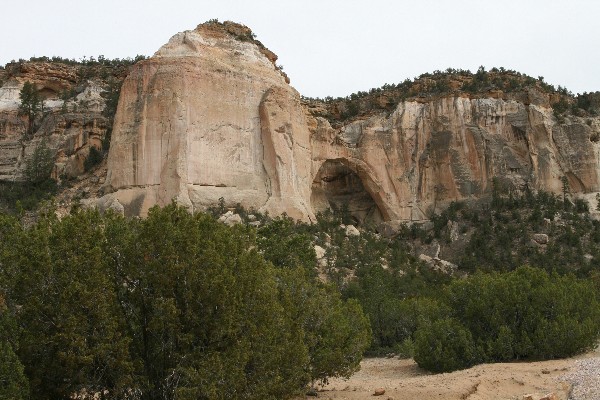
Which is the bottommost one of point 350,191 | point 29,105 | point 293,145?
point 350,191

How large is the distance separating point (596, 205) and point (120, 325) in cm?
4599

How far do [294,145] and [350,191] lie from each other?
33.2ft

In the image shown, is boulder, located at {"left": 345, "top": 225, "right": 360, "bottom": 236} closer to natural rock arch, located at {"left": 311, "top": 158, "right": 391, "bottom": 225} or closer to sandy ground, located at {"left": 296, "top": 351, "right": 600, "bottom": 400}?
natural rock arch, located at {"left": 311, "top": 158, "right": 391, "bottom": 225}

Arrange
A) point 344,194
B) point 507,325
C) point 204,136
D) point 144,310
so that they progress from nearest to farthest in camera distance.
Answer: point 144,310
point 507,325
point 204,136
point 344,194

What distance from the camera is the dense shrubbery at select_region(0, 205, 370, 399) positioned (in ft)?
39.3

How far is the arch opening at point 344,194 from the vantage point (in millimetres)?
54375

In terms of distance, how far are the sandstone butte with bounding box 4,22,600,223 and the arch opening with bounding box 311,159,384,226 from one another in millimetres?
99

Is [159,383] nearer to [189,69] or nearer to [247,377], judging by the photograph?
[247,377]

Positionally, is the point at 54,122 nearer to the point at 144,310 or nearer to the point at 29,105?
the point at 29,105

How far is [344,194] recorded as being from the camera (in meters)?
56.5

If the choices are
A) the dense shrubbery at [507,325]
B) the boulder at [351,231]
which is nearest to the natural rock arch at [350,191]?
the boulder at [351,231]

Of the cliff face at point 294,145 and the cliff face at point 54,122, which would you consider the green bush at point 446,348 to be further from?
the cliff face at point 54,122

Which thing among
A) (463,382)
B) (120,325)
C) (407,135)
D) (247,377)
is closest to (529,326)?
(463,382)

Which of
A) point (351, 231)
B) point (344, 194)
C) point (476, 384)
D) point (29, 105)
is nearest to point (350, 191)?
point (344, 194)
